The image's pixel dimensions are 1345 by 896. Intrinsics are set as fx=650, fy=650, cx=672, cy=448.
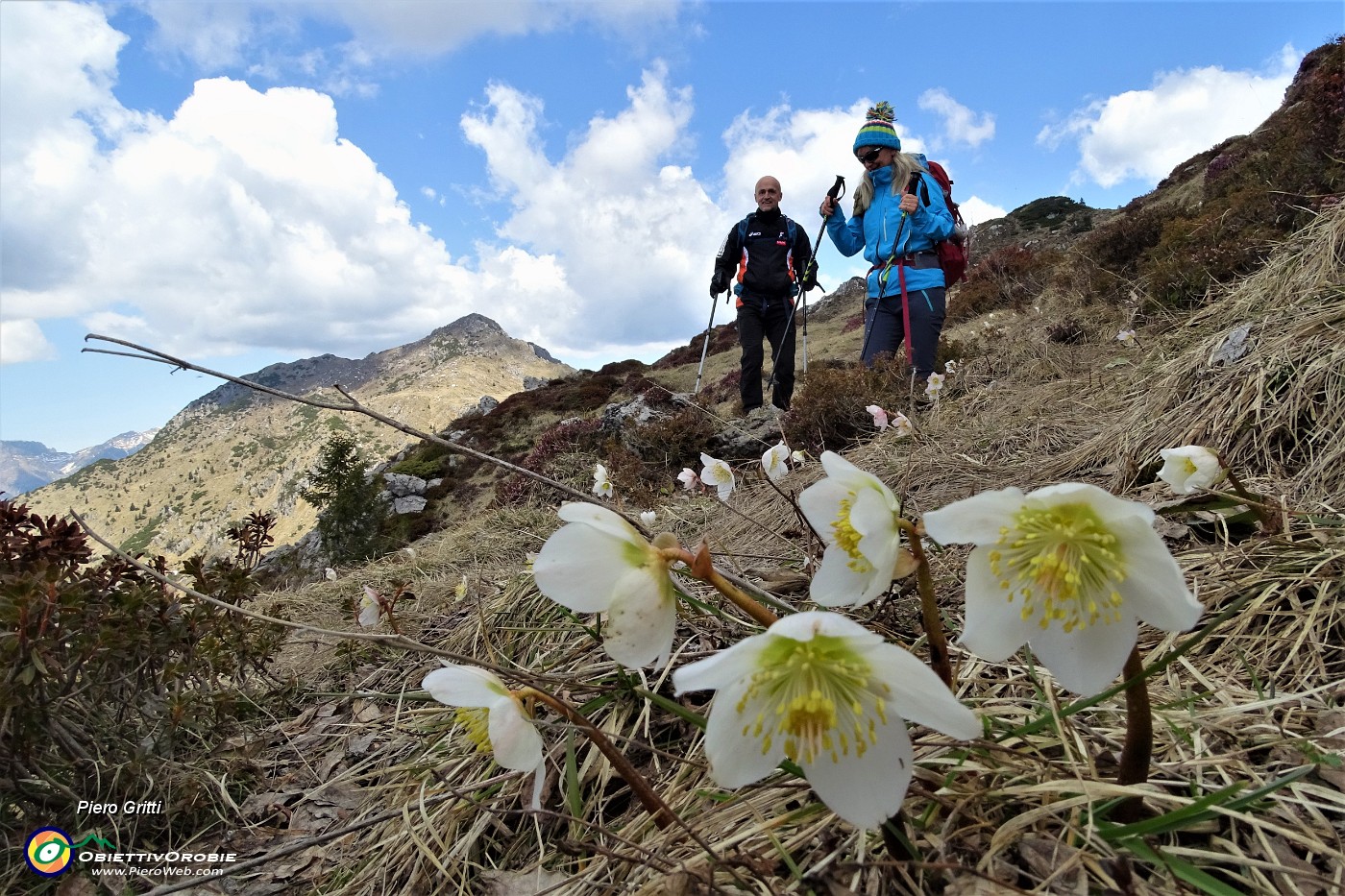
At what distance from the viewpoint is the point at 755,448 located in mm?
6477

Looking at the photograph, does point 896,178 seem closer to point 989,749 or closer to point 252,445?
point 989,749

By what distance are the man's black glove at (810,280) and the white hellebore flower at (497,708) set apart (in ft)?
21.6

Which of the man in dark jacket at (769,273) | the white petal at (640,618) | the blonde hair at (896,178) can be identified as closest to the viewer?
the white petal at (640,618)


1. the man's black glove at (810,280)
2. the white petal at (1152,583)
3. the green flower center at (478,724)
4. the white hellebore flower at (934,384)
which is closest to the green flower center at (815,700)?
the white petal at (1152,583)

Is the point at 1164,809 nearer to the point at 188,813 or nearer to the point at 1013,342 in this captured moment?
the point at 188,813

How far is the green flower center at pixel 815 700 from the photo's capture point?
0.77m

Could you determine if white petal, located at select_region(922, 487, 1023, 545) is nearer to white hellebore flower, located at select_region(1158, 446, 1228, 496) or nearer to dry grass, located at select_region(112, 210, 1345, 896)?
dry grass, located at select_region(112, 210, 1345, 896)

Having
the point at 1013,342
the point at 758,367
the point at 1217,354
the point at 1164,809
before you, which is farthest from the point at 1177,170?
the point at 1164,809

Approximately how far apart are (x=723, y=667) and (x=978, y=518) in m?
0.38

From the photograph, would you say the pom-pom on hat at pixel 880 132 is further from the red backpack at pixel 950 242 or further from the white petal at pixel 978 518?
the white petal at pixel 978 518

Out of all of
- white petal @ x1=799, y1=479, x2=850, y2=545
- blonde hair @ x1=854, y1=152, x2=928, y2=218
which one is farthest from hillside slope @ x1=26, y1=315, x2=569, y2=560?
white petal @ x1=799, y1=479, x2=850, y2=545

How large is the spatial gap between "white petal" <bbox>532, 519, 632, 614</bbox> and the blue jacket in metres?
4.67

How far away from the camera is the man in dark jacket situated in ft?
22.8

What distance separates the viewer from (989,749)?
951 millimetres
